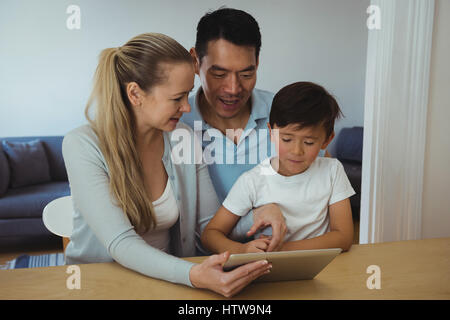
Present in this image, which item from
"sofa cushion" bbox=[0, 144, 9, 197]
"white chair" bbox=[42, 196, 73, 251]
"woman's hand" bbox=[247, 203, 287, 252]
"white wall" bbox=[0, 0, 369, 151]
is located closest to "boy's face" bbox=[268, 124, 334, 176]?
"woman's hand" bbox=[247, 203, 287, 252]

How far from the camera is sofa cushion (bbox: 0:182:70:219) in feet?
7.37

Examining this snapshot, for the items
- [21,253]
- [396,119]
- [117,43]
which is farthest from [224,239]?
[21,253]

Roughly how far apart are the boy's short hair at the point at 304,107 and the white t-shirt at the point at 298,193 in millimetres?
172

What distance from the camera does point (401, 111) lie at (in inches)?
68.1

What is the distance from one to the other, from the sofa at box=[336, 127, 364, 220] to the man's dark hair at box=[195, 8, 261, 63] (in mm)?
948

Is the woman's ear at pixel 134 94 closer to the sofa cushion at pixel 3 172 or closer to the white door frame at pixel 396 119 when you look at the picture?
the white door frame at pixel 396 119

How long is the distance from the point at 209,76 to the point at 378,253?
755 mm

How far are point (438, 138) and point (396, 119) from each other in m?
0.24

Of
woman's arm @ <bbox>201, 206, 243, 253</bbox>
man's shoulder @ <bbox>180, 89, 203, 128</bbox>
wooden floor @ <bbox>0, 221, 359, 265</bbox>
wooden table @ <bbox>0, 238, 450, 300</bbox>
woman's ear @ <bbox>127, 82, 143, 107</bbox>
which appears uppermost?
woman's ear @ <bbox>127, 82, 143, 107</bbox>

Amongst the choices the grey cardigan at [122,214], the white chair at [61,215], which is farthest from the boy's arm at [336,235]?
the white chair at [61,215]

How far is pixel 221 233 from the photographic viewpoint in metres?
1.22

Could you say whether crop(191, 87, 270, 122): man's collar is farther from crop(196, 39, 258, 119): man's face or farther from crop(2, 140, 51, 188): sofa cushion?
crop(2, 140, 51, 188): sofa cushion
